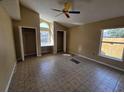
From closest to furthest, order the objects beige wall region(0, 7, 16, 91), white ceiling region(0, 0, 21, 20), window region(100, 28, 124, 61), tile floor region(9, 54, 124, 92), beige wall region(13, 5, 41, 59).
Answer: beige wall region(0, 7, 16, 91)
tile floor region(9, 54, 124, 92)
white ceiling region(0, 0, 21, 20)
window region(100, 28, 124, 61)
beige wall region(13, 5, 41, 59)

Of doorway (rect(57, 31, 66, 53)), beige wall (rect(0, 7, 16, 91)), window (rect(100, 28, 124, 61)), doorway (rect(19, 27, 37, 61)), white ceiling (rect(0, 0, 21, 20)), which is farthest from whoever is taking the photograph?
doorway (rect(57, 31, 66, 53))

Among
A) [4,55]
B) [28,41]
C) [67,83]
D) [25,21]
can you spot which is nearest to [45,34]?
[28,41]

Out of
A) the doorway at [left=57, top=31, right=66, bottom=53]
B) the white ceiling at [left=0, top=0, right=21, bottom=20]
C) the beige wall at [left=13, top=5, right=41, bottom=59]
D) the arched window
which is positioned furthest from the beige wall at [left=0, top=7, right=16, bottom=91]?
the doorway at [left=57, top=31, right=66, bottom=53]

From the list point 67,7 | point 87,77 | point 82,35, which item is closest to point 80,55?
point 82,35

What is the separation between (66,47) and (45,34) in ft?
7.21

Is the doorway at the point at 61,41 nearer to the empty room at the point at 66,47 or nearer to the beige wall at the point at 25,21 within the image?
the empty room at the point at 66,47

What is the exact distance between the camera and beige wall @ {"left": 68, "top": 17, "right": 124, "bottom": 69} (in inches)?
131

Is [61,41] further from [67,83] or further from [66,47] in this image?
[67,83]

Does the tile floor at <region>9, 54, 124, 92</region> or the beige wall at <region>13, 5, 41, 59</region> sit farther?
the beige wall at <region>13, 5, 41, 59</region>

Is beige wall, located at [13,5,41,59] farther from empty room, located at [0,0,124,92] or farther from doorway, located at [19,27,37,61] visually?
doorway, located at [19,27,37,61]

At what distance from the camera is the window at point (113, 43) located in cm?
325

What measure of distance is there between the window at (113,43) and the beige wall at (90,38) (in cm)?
23

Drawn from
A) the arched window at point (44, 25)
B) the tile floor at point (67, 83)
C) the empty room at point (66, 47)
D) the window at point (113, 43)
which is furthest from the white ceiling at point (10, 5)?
the window at point (113, 43)

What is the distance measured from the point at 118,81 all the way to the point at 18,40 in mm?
5030
